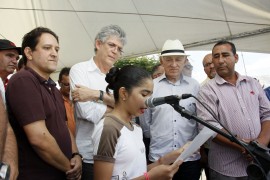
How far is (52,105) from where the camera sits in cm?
191

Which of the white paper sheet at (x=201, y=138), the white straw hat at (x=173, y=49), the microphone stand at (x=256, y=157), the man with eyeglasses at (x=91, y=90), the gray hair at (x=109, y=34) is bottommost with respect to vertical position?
the microphone stand at (x=256, y=157)

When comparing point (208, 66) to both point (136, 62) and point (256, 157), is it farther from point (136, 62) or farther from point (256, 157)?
point (136, 62)

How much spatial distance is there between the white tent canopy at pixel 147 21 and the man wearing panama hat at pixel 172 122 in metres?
2.09

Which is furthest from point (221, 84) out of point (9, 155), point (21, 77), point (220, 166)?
point (9, 155)

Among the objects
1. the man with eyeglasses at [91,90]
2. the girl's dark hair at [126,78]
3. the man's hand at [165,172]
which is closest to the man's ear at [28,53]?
the man with eyeglasses at [91,90]

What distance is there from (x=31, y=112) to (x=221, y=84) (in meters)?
1.57

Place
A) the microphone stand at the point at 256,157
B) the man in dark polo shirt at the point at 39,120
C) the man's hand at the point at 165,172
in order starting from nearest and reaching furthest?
1. the microphone stand at the point at 256,157
2. the man's hand at the point at 165,172
3. the man in dark polo shirt at the point at 39,120

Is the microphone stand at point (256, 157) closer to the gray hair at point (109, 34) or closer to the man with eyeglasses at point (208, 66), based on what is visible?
the gray hair at point (109, 34)

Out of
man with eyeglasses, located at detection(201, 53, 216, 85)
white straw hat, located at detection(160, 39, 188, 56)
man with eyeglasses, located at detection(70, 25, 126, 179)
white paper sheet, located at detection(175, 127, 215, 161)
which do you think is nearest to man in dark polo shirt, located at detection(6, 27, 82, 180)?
man with eyeglasses, located at detection(70, 25, 126, 179)

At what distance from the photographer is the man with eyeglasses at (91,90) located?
2.20 metres

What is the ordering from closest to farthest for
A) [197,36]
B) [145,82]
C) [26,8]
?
[145,82], [197,36], [26,8]

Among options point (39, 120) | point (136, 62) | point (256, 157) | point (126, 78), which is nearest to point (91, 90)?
point (126, 78)

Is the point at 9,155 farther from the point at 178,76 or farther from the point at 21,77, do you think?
the point at 178,76

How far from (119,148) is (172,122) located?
1.04 metres
